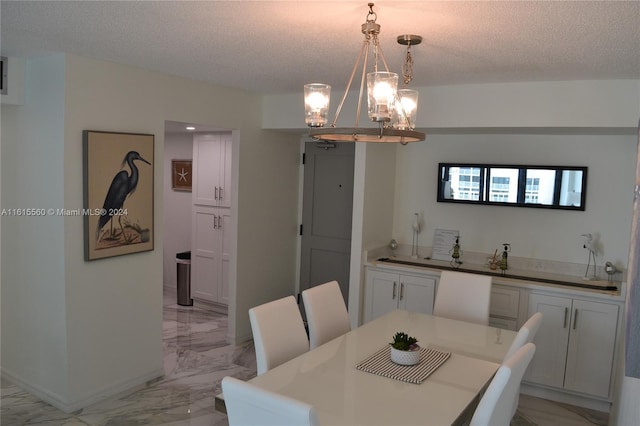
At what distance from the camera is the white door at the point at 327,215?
17.6 ft

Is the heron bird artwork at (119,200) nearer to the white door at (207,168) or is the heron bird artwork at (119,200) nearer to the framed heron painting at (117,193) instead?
the framed heron painting at (117,193)

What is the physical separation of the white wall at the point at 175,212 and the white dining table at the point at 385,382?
13.1ft

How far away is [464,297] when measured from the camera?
3.82 metres

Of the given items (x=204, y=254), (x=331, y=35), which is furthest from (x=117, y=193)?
(x=204, y=254)

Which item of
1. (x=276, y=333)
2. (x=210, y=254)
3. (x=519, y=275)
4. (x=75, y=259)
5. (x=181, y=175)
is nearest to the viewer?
(x=276, y=333)

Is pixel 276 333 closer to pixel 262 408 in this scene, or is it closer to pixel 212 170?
pixel 262 408

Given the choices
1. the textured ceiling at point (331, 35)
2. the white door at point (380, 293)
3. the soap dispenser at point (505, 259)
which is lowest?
the white door at point (380, 293)

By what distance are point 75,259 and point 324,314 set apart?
5.59 ft

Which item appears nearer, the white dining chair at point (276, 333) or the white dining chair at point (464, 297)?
the white dining chair at point (276, 333)

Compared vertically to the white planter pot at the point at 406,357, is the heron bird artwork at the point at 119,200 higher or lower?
higher

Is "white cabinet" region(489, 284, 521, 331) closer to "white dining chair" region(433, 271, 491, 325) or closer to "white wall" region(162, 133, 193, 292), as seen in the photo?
"white dining chair" region(433, 271, 491, 325)

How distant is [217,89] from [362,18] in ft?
8.00

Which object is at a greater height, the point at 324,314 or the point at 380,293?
the point at 324,314

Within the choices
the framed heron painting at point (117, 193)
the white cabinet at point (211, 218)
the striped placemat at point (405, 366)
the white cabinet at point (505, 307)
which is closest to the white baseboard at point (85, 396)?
the framed heron painting at point (117, 193)
